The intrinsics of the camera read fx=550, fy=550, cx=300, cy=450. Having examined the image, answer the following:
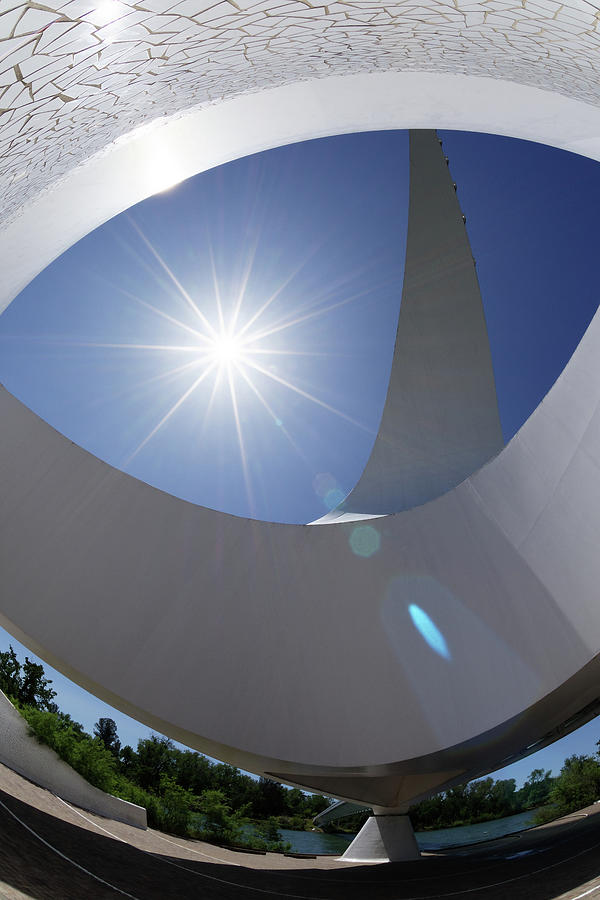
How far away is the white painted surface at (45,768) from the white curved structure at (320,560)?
189cm

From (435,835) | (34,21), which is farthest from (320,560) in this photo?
(435,835)

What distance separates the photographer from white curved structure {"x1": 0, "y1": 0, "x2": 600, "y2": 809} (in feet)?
13.1

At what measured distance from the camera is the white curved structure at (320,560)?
399 centimetres

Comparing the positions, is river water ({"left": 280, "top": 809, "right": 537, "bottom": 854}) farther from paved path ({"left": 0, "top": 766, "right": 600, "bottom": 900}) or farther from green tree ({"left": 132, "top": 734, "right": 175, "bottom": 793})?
paved path ({"left": 0, "top": 766, "right": 600, "bottom": 900})

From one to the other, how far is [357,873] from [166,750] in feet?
58.1

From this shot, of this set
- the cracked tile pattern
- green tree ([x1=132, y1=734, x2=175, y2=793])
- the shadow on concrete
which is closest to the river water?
green tree ([x1=132, y1=734, x2=175, y2=793])

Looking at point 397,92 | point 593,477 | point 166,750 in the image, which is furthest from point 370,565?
point 166,750

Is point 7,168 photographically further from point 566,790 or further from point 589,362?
point 566,790

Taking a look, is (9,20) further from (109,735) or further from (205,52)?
(109,735)

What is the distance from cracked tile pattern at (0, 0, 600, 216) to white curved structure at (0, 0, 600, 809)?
0.17 ft

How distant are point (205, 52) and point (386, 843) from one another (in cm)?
1288

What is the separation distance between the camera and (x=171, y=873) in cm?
598

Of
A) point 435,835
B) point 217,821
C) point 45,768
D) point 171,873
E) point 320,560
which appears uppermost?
point 320,560

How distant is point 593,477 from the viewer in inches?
250
